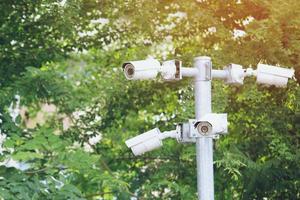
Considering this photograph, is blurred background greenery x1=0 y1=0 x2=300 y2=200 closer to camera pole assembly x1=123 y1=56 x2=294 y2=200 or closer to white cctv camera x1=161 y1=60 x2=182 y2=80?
camera pole assembly x1=123 y1=56 x2=294 y2=200

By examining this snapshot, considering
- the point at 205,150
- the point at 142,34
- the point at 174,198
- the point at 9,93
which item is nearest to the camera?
the point at 205,150

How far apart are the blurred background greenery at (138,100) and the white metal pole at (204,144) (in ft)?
2.34

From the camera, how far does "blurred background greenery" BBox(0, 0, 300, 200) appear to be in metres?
4.23

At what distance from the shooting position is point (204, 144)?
129 inches

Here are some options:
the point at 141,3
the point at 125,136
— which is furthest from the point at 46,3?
the point at 125,136

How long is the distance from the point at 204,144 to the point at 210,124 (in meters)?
0.13

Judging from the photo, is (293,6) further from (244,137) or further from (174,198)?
(174,198)

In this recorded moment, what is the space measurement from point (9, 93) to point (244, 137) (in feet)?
6.37

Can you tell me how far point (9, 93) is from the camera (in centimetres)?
466

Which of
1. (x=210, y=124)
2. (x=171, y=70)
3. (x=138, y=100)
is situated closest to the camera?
(x=210, y=124)

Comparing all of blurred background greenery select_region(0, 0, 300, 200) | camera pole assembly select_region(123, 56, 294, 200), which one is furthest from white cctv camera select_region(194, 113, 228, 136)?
blurred background greenery select_region(0, 0, 300, 200)

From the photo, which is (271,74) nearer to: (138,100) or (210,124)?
(210,124)

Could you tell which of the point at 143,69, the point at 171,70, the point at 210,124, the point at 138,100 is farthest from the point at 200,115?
the point at 138,100

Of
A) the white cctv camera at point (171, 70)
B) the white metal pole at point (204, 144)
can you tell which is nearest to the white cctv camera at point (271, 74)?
the white metal pole at point (204, 144)
